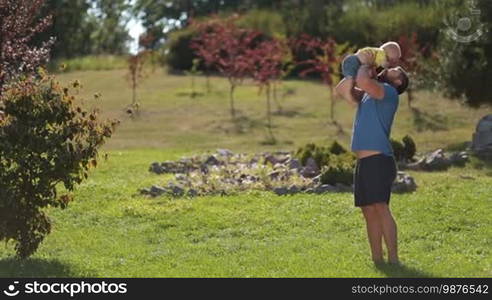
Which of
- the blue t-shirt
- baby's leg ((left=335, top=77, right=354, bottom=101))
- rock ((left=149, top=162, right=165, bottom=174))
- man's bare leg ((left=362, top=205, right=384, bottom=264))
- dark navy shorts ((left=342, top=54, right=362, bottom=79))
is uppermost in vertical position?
dark navy shorts ((left=342, top=54, right=362, bottom=79))

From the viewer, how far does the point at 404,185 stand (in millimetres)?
11688

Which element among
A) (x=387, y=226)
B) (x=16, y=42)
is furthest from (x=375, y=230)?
(x=16, y=42)

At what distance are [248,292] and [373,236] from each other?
56.8 inches

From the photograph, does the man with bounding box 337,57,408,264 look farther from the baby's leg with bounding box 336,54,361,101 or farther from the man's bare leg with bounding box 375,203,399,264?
the baby's leg with bounding box 336,54,361,101

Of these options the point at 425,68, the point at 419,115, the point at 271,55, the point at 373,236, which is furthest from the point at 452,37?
the point at 373,236

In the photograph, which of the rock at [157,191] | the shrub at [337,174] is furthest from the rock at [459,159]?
the rock at [157,191]

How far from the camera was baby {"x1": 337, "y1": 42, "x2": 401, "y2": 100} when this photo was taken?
22.2 ft

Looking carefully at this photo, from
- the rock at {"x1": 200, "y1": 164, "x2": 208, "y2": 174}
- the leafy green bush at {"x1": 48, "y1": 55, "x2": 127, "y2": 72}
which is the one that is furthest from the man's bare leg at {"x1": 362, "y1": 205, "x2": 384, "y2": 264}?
the leafy green bush at {"x1": 48, "y1": 55, "x2": 127, "y2": 72}

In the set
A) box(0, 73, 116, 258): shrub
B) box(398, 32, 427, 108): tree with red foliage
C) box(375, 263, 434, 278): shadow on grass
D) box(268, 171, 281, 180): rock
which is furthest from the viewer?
box(398, 32, 427, 108): tree with red foliage

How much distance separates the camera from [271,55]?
26453 millimetres

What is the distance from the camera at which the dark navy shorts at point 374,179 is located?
22.2ft

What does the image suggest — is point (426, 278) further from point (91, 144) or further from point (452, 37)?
point (452, 37)

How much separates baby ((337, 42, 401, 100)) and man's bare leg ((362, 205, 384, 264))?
0.95 metres

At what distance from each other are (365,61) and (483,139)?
9165 mm
